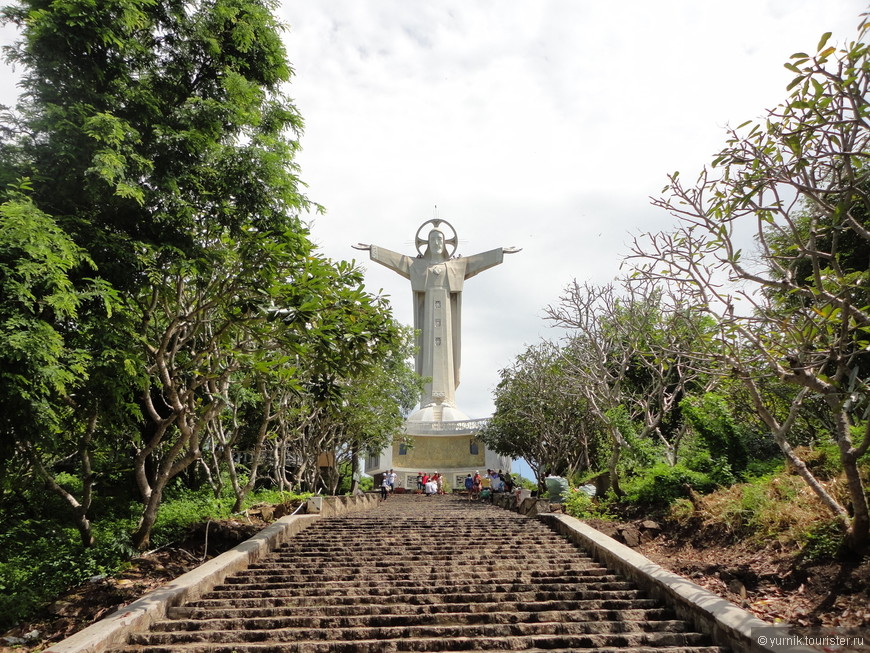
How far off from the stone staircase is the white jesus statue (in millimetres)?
29015

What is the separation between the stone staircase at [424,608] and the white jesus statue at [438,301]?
29015 millimetres

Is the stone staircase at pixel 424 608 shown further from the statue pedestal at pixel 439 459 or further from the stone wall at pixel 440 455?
the stone wall at pixel 440 455

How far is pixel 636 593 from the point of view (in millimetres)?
6863

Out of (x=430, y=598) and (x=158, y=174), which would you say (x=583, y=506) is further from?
(x=158, y=174)

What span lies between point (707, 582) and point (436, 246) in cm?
3479

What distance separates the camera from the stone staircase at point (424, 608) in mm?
5590

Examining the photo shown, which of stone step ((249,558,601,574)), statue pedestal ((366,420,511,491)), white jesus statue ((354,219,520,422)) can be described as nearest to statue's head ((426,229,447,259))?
white jesus statue ((354,219,520,422))

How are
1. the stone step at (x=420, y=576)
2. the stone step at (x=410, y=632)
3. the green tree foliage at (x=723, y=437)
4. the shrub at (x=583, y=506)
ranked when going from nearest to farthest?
the stone step at (x=410, y=632), the stone step at (x=420, y=576), the green tree foliage at (x=723, y=437), the shrub at (x=583, y=506)

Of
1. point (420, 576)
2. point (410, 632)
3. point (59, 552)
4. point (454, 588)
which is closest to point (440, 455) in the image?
point (59, 552)

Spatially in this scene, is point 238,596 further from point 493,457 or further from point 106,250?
point 493,457

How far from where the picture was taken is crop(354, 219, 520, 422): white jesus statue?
3866cm

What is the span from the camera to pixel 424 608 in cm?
645

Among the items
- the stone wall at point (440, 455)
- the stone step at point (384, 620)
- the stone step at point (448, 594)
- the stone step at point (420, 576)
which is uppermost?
the stone wall at point (440, 455)

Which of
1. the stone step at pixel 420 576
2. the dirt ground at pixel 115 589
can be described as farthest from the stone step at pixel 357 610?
the dirt ground at pixel 115 589
